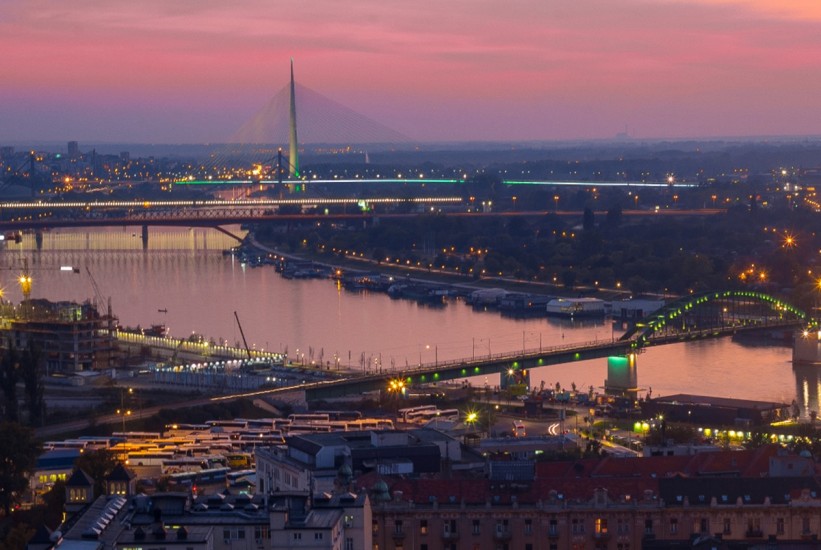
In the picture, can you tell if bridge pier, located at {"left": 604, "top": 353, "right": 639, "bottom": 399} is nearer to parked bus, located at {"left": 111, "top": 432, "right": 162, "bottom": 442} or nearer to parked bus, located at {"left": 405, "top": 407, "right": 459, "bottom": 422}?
parked bus, located at {"left": 405, "top": 407, "right": 459, "bottom": 422}

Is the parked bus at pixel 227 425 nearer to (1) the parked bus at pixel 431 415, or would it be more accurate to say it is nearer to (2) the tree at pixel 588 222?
(1) the parked bus at pixel 431 415

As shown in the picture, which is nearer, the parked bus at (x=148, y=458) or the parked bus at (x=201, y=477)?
the parked bus at (x=201, y=477)

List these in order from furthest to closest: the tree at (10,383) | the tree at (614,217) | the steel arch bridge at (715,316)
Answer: the tree at (614,217) → the steel arch bridge at (715,316) → the tree at (10,383)

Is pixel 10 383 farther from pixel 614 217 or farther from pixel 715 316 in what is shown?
pixel 614 217

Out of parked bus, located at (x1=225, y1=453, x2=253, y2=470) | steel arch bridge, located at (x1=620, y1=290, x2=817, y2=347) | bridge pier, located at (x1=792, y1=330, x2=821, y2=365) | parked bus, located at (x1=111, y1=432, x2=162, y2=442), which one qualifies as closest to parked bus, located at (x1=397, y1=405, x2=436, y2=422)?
parked bus, located at (x1=111, y1=432, x2=162, y2=442)

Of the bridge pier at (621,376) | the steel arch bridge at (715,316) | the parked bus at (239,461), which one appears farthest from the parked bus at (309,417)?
the steel arch bridge at (715,316)

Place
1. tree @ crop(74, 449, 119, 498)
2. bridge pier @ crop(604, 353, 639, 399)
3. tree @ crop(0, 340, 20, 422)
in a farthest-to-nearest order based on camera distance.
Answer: bridge pier @ crop(604, 353, 639, 399), tree @ crop(0, 340, 20, 422), tree @ crop(74, 449, 119, 498)
